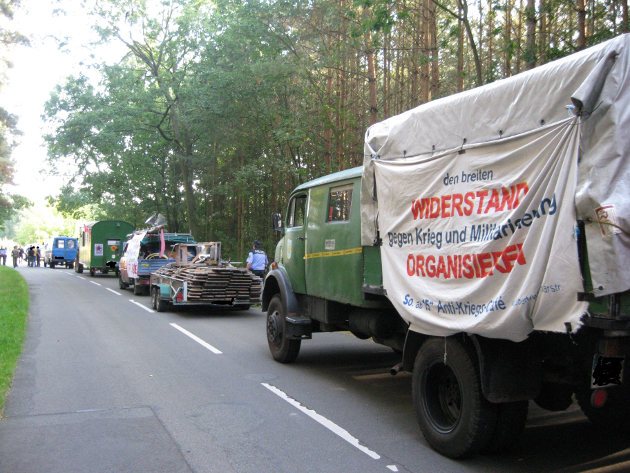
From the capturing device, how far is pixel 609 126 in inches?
138

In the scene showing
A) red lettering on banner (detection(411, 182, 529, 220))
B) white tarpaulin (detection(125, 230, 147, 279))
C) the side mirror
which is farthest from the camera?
white tarpaulin (detection(125, 230, 147, 279))

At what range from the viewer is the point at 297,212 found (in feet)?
Result: 28.0

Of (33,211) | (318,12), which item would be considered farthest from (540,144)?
(33,211)

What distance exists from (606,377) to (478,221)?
1482mm

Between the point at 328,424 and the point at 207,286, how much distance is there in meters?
8.66

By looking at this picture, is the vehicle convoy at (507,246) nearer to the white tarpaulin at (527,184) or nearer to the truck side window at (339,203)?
the white tarpaulin at (527,184)

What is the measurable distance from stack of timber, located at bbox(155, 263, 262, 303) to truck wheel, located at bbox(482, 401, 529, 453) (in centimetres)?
1008

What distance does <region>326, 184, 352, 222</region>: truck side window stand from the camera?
6764mm

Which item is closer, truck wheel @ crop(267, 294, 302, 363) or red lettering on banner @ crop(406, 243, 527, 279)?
red lettering on banner @ crop(406, 243, 527, 279)

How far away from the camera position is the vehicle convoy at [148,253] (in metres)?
19.0

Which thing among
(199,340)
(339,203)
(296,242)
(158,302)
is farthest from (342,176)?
(158,302)

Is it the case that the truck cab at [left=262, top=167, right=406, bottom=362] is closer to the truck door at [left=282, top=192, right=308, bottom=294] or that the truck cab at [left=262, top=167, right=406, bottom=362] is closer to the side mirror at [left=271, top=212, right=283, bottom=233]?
the truck door at [left=282, top=192, right=308, bottom=294]

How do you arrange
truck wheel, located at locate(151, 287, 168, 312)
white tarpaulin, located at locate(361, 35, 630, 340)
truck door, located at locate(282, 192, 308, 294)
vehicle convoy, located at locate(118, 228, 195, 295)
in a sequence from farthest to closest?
1. vehicle convoy, located at locate(118, 228, 195, 295)
2. truck wheel, located at locate(151, 287, 168, 312)
3. truck door, located at locate(282, 192, 308, 294)
4. white tarpaulin, located at locate(361, 35, 630, 340)

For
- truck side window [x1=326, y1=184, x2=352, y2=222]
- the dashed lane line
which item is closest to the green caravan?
truck side window [x1=326, y1=184, x2=352, y2=222]
